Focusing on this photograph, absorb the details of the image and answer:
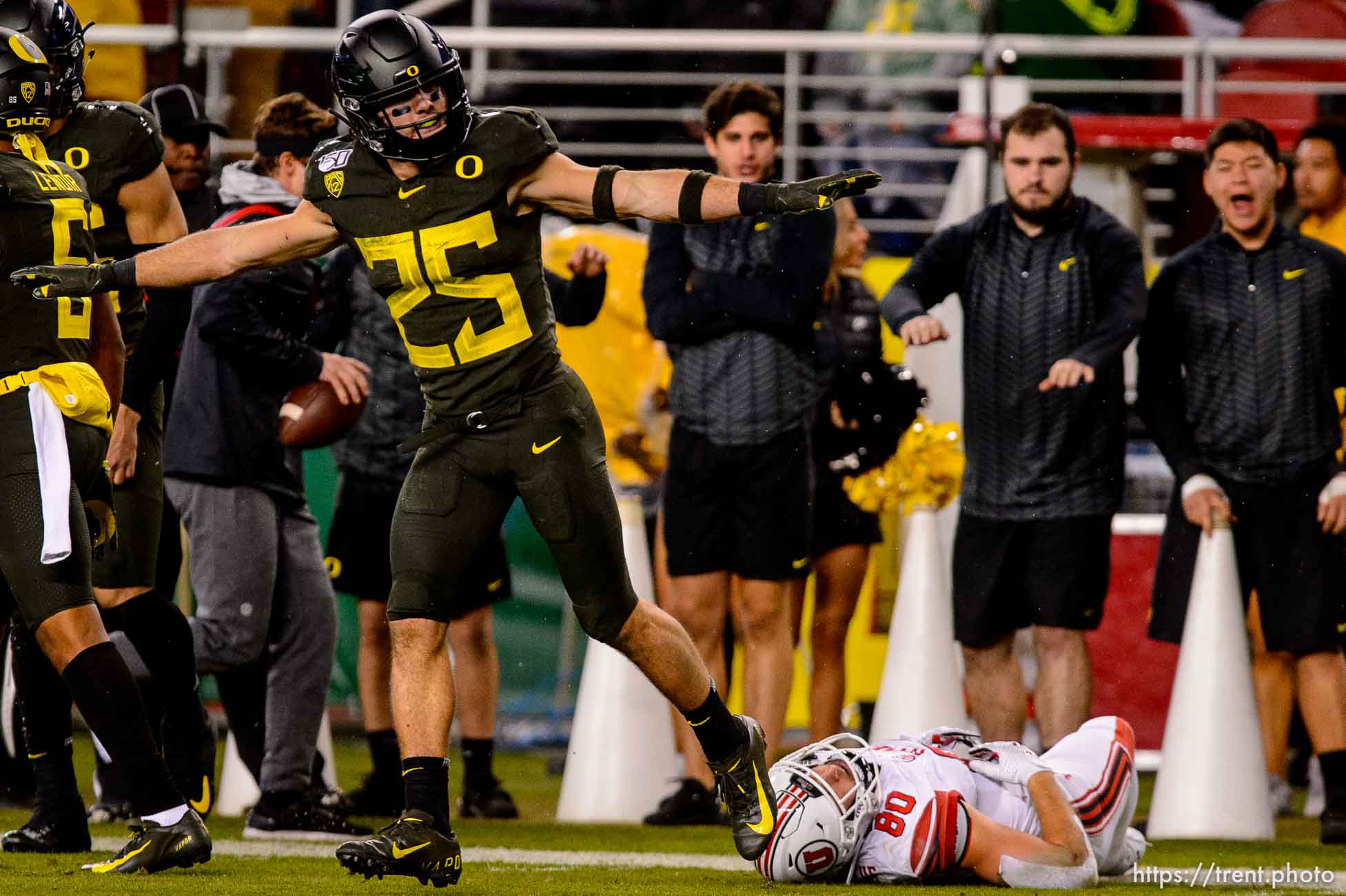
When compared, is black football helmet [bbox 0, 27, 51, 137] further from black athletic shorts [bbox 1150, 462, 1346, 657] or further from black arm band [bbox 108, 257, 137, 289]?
black athletic shorts [bbox 1150, 462, 1346, 657]

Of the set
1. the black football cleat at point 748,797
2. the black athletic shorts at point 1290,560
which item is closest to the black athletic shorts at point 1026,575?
the black athletic shorts at point 1290,560

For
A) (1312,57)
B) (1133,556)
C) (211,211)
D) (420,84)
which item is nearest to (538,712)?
(1133,556)

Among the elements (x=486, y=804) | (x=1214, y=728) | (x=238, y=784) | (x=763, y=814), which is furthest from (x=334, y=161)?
(x=1214, y=728)

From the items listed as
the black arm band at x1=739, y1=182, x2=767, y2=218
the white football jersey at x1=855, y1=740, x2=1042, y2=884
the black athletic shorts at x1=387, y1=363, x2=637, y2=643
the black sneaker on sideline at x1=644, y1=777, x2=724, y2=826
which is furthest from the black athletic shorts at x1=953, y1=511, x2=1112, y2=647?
the black arm band at x1=739, y1=182, x2=767, y2=218

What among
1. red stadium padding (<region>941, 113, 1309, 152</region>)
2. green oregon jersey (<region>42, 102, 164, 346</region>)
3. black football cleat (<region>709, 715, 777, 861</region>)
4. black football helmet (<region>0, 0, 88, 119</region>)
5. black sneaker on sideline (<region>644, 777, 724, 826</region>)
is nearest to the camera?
black football cleat (<region>709, 715, 777, 861</region>)

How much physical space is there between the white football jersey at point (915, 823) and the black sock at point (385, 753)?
2262mm

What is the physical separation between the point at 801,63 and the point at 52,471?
19.9 feet

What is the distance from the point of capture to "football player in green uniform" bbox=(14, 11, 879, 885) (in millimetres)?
4422

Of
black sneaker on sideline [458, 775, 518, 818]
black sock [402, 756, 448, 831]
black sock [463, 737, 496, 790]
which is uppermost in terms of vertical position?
black sock [402, 756, 448, 831]

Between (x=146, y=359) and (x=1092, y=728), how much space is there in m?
2.68

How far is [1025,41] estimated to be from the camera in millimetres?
8484

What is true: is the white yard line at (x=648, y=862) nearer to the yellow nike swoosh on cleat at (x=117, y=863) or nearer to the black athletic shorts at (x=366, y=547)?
the yellow nike swoosh on cleat at (x=117, y=863)

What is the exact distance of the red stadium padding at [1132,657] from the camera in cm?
816

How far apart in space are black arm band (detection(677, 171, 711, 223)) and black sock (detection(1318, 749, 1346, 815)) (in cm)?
298
